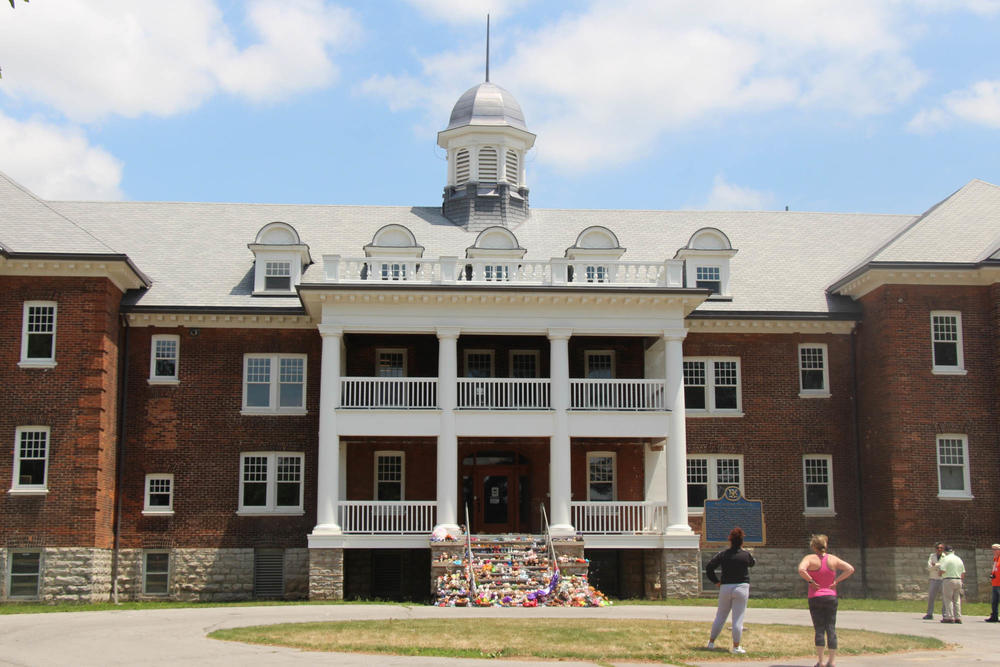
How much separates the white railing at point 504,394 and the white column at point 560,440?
0.55 meters

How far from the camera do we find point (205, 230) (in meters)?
37.6

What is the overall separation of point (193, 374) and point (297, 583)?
6.69 m

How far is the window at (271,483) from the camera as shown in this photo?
32.7 metres

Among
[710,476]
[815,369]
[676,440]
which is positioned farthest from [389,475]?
[815,369]

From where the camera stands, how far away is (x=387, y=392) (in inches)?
1252

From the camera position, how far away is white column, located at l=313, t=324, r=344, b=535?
29.6 metres

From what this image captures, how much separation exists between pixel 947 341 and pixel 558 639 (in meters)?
18.2

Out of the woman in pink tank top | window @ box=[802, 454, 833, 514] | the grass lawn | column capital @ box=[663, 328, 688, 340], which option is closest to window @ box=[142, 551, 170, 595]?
the grass lawn

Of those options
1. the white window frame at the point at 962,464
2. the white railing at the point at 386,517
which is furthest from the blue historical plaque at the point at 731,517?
the white railing at the point at 386,517

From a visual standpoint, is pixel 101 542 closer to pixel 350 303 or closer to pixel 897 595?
pixel 350 303

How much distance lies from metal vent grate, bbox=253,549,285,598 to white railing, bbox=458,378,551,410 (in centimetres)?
694

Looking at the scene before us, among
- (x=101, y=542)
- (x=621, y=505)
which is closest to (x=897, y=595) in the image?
(x=621, y=505)

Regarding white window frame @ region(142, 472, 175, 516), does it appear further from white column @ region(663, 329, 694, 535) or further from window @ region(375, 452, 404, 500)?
white column @ region(663, 329, 694, 535)

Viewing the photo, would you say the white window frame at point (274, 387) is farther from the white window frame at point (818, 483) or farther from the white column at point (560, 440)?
the white window frame at point (818, 483)
